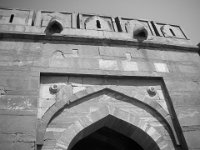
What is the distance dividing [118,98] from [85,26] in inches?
81.6

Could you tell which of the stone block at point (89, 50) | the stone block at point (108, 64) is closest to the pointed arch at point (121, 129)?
the stone block at point (108, 64)

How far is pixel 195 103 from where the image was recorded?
4152 millimetres

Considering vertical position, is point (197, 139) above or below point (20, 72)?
below

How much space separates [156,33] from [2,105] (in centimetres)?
400

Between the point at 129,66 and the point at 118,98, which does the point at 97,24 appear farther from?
the point at 118,98

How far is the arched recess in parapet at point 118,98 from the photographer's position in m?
3.54

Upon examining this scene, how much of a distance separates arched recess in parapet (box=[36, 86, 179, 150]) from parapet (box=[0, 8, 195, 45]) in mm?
1355

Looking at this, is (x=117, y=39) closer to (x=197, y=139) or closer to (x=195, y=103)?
(x=195, y=103)

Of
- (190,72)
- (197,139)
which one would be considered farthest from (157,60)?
(197,139)

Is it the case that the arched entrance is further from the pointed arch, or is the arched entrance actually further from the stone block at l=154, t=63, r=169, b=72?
the stone block at l=154, t=63, r=169, b=72

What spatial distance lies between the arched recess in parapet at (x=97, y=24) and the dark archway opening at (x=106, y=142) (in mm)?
2340

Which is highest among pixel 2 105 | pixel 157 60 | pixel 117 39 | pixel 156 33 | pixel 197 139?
pixel 156 33

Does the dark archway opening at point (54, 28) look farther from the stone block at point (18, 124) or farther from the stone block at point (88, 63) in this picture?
the stone block at point (18, 124)

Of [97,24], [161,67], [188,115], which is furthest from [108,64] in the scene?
[188,115]
